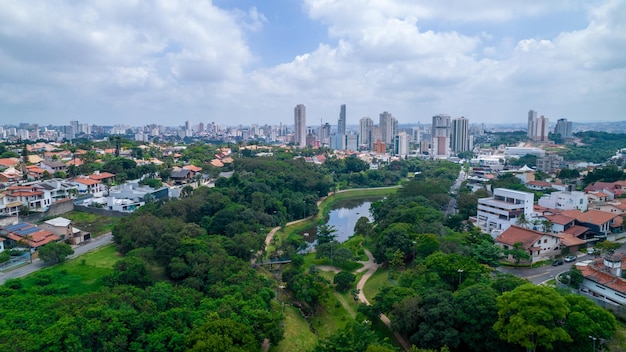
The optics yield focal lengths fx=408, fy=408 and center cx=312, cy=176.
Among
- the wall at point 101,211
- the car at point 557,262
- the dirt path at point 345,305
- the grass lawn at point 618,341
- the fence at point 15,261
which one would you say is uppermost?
the wall at point 101,211

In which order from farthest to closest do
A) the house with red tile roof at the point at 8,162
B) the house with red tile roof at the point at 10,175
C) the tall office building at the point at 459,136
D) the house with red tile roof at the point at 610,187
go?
the tall office building at the point at 459,136
the house with red tile roof at the point at 8,162
the house with red tile roof at the point at 610,187
the house with red tile roof at the point at 10,175

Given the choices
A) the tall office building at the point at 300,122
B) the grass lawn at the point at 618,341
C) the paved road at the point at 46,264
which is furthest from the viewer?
the tall office building at the point at 300,122

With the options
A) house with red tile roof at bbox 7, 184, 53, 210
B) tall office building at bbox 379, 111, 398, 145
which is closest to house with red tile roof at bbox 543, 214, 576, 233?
house with red tile roof at bbox 7, 184, 53, 210

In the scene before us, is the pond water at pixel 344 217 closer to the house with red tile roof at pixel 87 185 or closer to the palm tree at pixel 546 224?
the palm tree at pixel 546 224

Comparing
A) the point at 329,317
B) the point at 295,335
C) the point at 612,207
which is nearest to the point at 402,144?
the point at 612,207

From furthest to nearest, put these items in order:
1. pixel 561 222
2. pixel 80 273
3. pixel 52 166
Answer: pixel 52 166, pixel 561 222, pixel 80 273

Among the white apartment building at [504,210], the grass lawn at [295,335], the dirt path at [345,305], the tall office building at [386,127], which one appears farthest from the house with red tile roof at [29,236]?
the tall office building at [386,127]

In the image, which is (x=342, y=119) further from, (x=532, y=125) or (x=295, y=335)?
(x=295, y=335)
